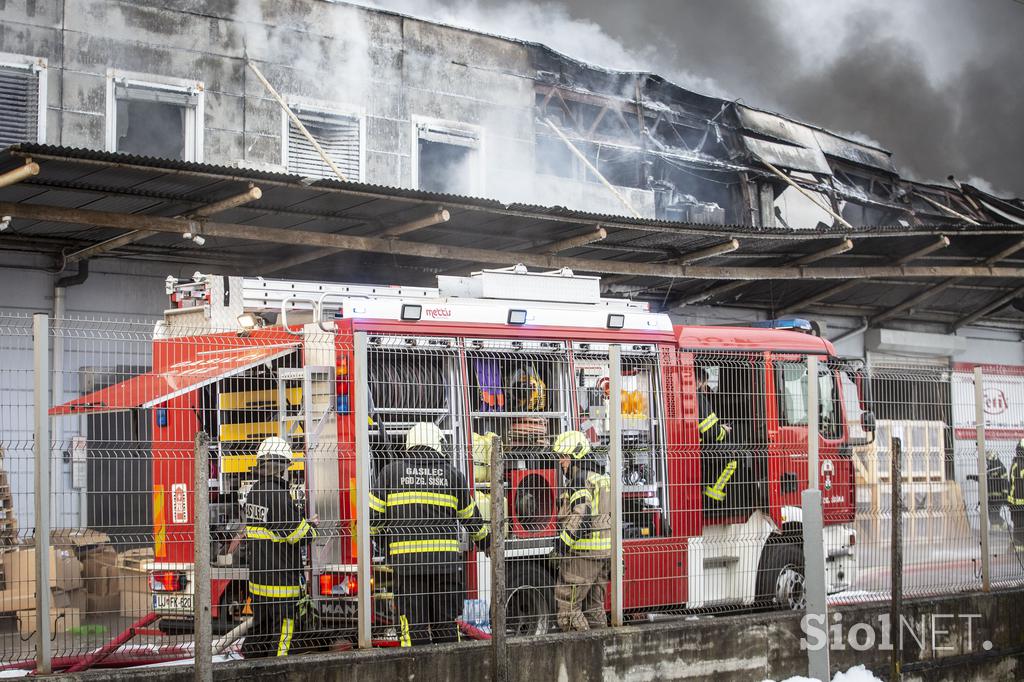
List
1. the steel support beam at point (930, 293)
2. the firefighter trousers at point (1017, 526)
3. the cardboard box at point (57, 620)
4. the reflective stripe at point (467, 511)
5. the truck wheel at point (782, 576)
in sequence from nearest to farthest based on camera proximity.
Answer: the cardboard box at point (57, 620) → the reflective stripe at point (467, 511) → the truck wheel at point (782, 576) → the firefighter trousers at point (1017, 526) → the steel support beam at point (930, 293)

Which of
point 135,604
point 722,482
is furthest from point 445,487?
point 722,482

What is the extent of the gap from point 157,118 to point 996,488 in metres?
11.1

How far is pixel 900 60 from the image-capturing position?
4031 cm

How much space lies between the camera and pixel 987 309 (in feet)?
66.3

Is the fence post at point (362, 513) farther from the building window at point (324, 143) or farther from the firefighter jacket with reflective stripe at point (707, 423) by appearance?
the building window at point (324, 143)

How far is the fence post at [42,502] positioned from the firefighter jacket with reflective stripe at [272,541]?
1.25 metres

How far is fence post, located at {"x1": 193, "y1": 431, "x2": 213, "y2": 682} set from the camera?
17.6 feet

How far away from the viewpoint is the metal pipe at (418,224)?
1106 cm

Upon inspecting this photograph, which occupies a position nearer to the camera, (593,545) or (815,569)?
(815,569)

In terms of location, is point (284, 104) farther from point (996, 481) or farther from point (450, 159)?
point (996, 481)

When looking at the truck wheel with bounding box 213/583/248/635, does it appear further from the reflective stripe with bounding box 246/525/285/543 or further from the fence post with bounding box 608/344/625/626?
the fence post with bounding box 608/344/625/626

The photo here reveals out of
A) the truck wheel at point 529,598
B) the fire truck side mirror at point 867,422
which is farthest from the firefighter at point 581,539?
the fire truck side mirror at point 867,422

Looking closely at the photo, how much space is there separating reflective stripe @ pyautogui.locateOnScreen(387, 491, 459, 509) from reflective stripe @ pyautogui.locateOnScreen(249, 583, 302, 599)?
2.71 feet

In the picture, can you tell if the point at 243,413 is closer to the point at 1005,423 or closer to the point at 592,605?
the point at 592,605
